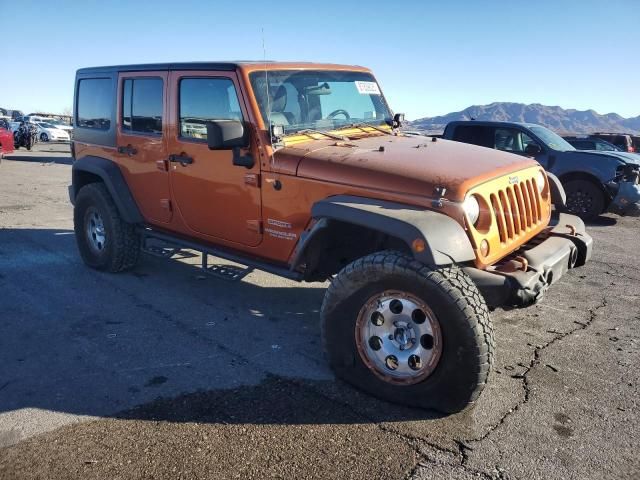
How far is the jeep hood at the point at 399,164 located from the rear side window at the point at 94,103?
2.61 metres

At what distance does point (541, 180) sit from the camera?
4293mm

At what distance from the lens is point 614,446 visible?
2883 mm

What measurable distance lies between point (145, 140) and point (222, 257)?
4.83 ft

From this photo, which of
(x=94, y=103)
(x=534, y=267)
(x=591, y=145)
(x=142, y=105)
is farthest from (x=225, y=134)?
(x=591, y=145)

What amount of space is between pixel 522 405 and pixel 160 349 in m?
2.51

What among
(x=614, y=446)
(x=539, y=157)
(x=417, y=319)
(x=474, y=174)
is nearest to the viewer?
(x=614, y=446)

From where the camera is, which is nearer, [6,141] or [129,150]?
[129,150]

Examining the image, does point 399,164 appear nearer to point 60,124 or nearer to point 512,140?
point 512,140

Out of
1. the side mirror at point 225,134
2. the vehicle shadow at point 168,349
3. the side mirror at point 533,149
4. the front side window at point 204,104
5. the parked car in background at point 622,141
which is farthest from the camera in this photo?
the parked car in background at point 622,141

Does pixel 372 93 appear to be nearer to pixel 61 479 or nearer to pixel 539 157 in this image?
pixel 61 479

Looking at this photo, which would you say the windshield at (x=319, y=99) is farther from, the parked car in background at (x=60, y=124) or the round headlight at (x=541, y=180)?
the parked car in background at (x=60, y=124)

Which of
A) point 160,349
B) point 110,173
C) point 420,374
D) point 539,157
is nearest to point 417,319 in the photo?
point 420,374

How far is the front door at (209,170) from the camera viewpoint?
4191 mm

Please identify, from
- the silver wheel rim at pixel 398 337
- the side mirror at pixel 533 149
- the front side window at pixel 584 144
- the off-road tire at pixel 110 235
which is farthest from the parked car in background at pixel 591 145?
the silver wheel rim at pixel 398 337
